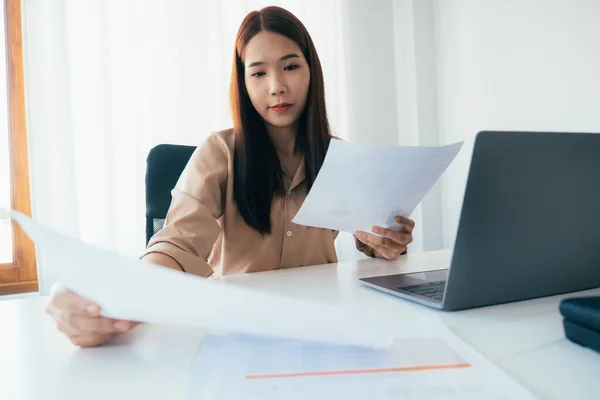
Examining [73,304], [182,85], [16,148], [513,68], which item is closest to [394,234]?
[73,304]

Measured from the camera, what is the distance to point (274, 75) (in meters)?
1.04

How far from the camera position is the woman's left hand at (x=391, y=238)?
0.86m

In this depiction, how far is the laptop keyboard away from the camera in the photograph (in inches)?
22.3

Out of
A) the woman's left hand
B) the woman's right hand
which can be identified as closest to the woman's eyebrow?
the woman's left hand

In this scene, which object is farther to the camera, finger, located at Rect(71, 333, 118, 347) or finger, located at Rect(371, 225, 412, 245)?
finger, located at Rect(371, 225, 412, 245)

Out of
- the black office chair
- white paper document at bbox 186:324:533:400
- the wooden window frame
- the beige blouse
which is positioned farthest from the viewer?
the wooden window frame

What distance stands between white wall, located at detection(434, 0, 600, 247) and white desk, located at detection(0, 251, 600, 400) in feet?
1.44

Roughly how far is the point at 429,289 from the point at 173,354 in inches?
13.7

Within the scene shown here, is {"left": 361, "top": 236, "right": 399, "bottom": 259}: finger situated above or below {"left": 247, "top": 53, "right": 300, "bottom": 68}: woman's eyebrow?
below

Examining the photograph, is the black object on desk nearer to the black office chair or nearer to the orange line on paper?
the orange line on paper

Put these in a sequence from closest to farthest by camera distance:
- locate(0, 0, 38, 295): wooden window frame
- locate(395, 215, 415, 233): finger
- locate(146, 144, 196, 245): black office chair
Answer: locate(395, 215, 415, 233): finger, locate(146, 144, 196, 245): black office chair, locate(0, 0, 38, 295): wooden window frame

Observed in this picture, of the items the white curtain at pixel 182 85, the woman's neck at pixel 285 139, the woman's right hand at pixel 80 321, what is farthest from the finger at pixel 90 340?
the white curtain at pixel 182 85

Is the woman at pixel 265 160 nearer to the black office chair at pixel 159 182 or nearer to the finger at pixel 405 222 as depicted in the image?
the finger at pixel 405 222

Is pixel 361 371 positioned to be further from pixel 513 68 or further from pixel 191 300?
pixel 513 68
